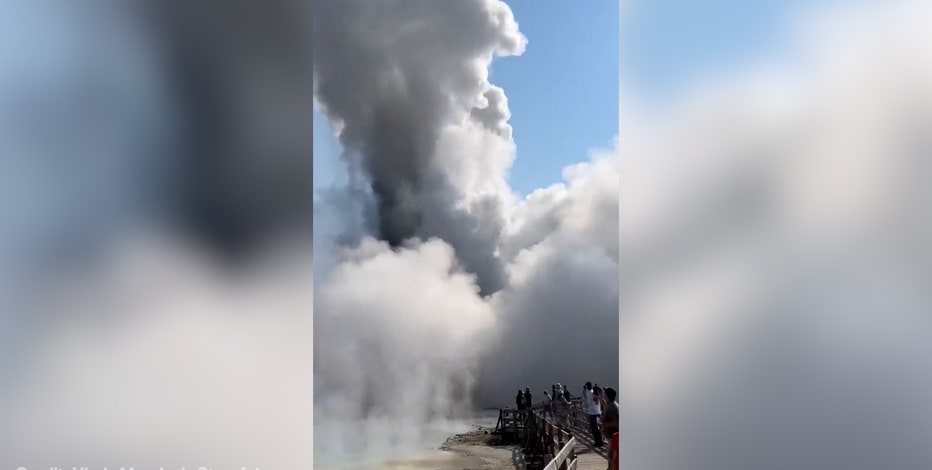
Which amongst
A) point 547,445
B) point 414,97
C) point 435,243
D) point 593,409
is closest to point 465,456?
point 547,445

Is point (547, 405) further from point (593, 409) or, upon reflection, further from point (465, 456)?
point (465, 456)

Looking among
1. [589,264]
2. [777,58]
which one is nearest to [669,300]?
[777,58]

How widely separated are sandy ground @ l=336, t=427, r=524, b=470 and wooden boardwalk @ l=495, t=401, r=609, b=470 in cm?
6

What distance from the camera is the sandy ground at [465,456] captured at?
9.40ft

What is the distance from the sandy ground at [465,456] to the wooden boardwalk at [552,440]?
0.06 m

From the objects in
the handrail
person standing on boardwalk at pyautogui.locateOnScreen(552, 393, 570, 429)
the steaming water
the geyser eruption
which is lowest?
the handrail

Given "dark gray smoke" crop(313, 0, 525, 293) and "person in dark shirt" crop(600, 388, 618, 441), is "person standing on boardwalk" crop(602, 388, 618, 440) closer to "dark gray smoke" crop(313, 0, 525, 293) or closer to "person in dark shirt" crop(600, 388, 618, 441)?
"person in dark shirt" crop(600, 388, 618, 441)

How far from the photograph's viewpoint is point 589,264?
9.77 ft

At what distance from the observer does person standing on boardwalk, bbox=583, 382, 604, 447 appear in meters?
2.98

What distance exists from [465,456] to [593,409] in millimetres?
572

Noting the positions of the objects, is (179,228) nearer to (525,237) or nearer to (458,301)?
(458,301)

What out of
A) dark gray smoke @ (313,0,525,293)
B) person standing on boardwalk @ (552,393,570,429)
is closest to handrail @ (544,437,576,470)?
person standing on boardwalk @ (552,393,570,429)

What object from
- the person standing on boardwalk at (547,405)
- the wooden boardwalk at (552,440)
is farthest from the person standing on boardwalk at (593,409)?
the person standing on boardwalk at (547,405)

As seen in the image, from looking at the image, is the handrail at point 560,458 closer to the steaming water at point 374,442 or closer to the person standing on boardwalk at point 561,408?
the person standing on boardwalk at point 561,408
